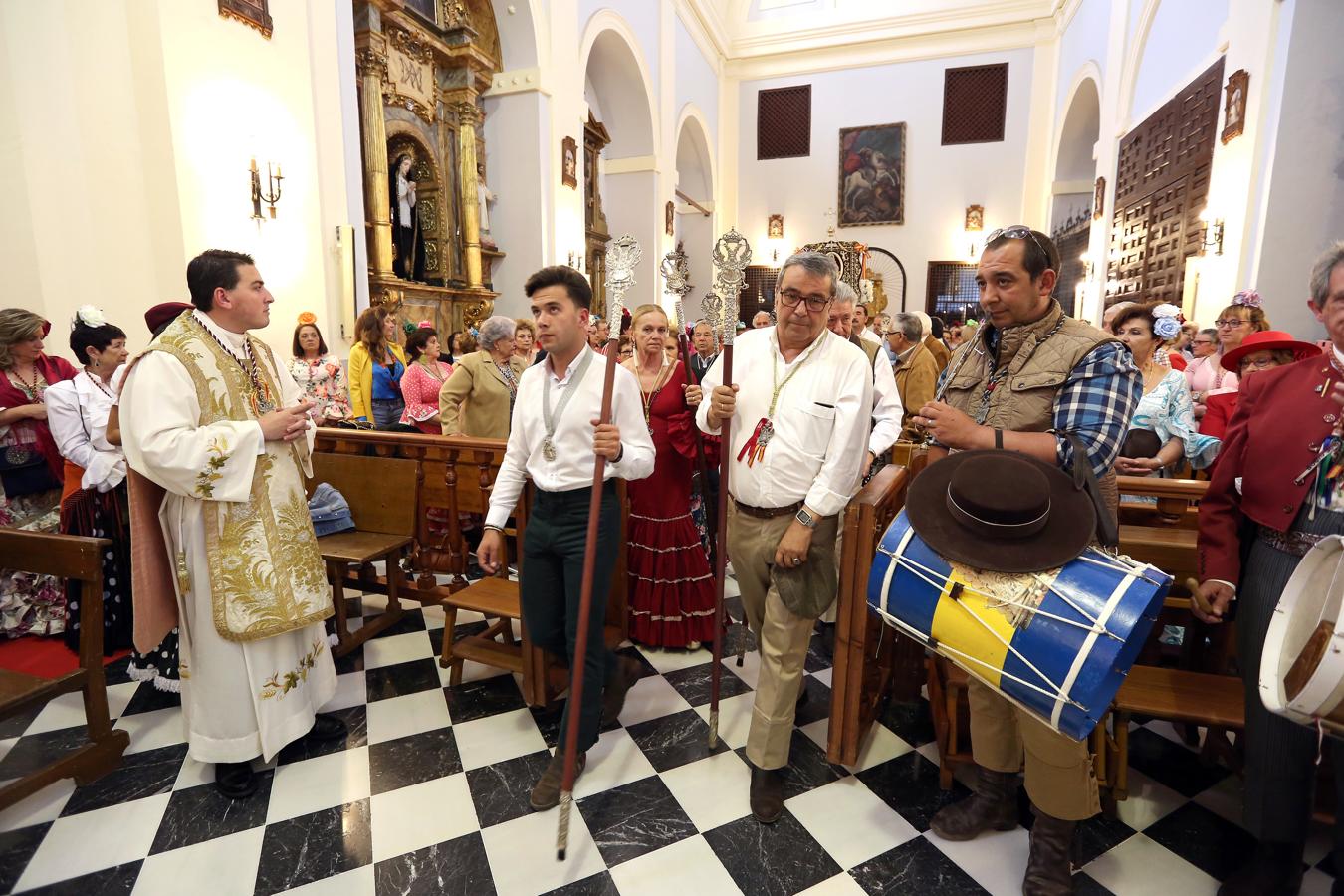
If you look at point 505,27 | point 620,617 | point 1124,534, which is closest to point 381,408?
point 620,617

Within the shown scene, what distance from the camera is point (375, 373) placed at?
195 inches

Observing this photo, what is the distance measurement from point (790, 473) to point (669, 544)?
135cm

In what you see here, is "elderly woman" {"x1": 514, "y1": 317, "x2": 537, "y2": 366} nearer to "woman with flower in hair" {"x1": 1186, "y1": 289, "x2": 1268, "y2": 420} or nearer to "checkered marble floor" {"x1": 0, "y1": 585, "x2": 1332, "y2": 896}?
"checkered marble floor" {"x1": 0, "y1": 585, "x2": 1332, "y2": 896}

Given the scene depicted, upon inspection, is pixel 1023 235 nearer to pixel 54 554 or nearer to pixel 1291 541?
pixel 1291 541

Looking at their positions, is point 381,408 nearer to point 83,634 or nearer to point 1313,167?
point 83,634

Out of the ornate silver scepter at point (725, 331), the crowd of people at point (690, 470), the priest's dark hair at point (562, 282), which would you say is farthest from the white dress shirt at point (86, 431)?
the ornate silver scepter at point (725, 331)

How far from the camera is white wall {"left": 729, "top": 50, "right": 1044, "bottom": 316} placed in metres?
14.6

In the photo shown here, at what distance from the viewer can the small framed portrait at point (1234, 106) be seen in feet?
19.1

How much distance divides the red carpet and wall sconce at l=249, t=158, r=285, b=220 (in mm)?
3324

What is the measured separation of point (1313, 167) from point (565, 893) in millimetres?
7386

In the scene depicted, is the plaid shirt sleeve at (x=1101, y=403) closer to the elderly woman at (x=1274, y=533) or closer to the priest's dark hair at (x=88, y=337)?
the elderly woman at (x=1274, y=533)

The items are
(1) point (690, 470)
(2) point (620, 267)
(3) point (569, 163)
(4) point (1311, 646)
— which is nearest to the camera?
(4) point (1311, 646)

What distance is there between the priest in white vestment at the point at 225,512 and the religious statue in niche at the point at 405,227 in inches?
249

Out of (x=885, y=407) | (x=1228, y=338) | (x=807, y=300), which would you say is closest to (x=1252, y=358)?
(x=1228, y=338)
